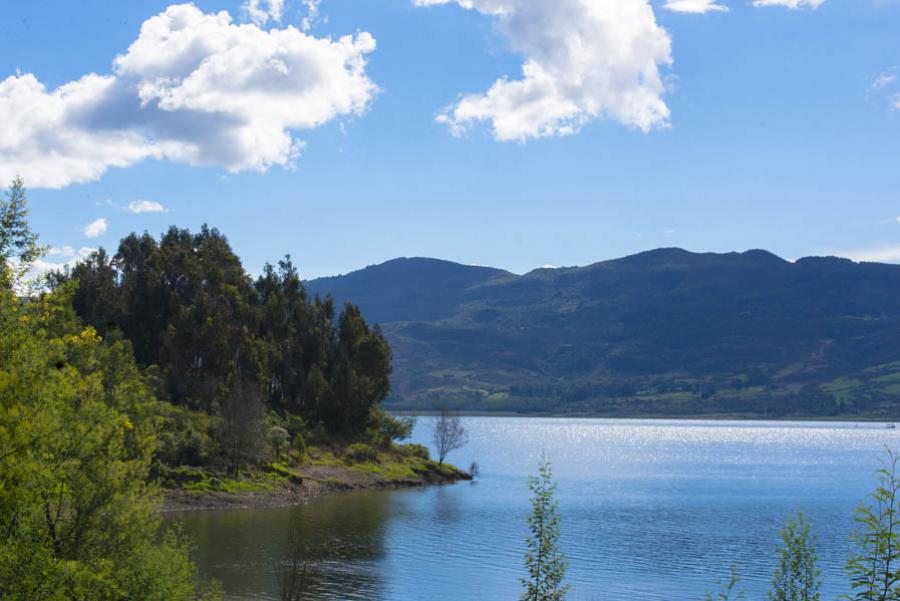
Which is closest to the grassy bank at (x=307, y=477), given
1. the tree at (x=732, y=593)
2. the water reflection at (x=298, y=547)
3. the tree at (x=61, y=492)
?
the water reflection at (x=298, y=547)

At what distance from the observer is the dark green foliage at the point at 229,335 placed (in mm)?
131125

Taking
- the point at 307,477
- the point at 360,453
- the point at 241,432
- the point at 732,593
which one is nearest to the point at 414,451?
the point at 360,453

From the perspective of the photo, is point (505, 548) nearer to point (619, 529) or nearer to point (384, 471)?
point (619, 529)

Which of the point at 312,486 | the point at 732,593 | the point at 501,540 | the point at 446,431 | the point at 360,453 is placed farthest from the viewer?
the point at 446,431

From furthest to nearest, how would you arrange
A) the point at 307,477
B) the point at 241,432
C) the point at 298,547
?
the point at 307,477
the point at 241,432
the point at 298,547

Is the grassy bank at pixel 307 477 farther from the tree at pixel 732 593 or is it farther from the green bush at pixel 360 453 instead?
the tree at pixel 732 593

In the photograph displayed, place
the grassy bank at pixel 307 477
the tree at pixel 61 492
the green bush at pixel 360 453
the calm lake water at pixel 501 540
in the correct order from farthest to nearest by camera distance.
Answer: the green bush at pixel 360 453 → the grassy bank at pixel 307 477 → the calm lake water at pixel 501 540 → the tree at pixel 61 492

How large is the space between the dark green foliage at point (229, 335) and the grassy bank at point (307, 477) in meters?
5.04

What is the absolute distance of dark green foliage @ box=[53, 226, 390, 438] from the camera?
13112cm

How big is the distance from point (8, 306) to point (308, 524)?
6623 cm

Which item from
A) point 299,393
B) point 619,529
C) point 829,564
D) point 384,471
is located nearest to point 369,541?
point 619,529

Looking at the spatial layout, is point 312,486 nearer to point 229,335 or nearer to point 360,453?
point 360,453

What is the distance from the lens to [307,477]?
408ft

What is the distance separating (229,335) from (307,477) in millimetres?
26901
